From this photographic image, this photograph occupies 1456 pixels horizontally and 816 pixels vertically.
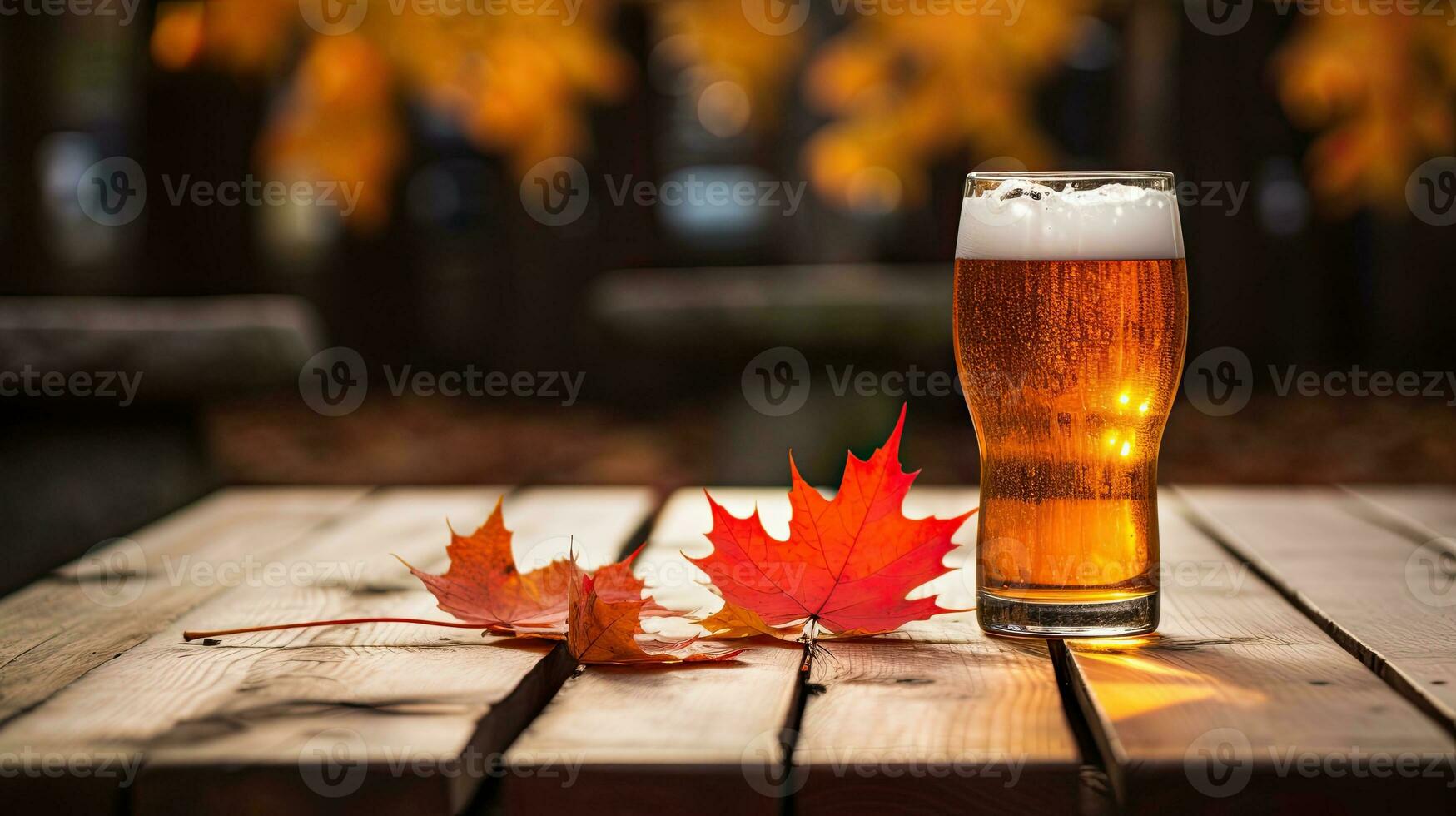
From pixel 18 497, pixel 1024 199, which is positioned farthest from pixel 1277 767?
pixel 18 497

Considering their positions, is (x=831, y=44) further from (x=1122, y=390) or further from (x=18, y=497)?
(x=1122, y=390)

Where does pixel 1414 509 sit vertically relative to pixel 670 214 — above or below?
below

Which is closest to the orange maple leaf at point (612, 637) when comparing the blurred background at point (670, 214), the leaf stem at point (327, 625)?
the leaf stem at point (327, 625)

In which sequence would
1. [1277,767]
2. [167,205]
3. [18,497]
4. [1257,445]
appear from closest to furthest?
1. [1277,767]
2. [18,497]
3. [1257,445]
4. [167,205]

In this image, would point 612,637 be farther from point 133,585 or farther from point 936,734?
point 133,585

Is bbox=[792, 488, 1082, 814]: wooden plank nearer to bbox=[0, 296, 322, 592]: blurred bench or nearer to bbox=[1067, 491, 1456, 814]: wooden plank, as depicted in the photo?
bbox=[1067, 491, 1456, 814]: wooden plank

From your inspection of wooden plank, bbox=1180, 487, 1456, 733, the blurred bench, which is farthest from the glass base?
the blurred bench

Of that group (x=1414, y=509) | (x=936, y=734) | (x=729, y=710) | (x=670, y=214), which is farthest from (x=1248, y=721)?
(x=670, y=214)
